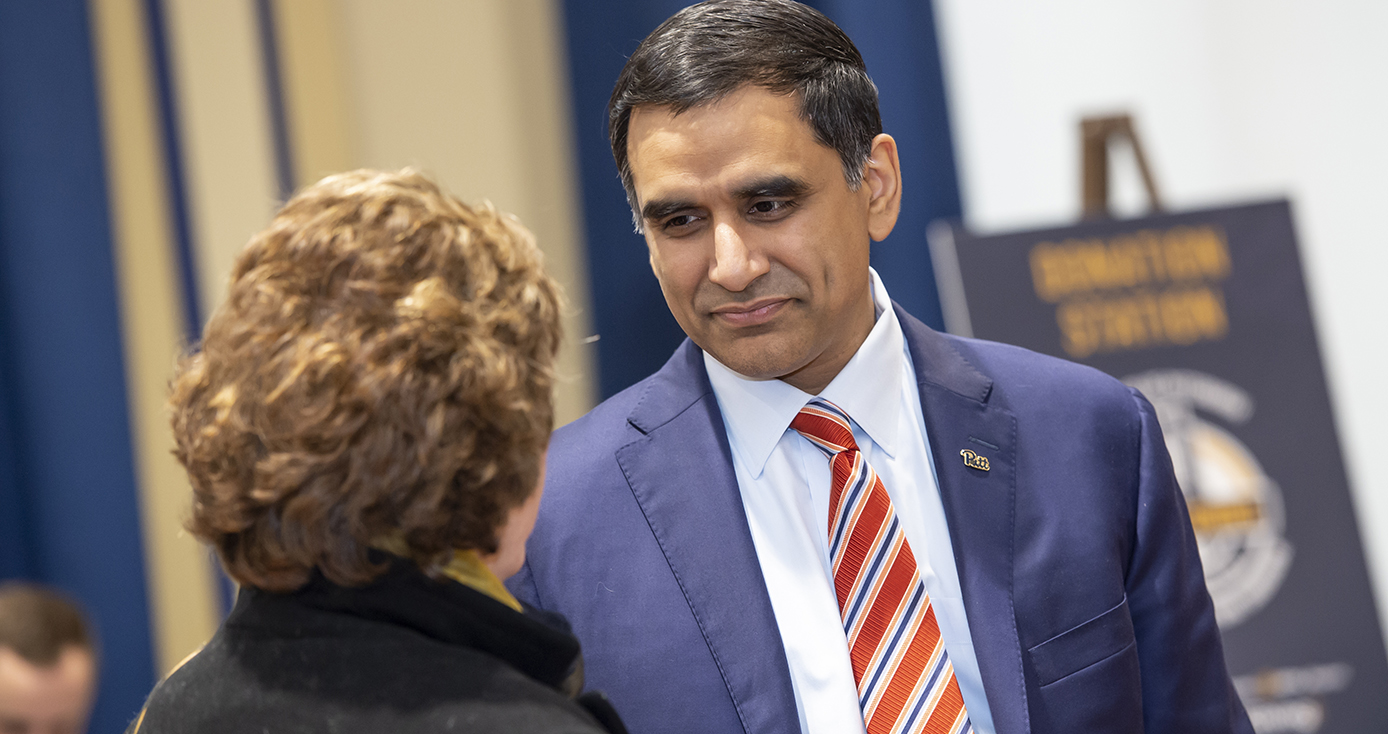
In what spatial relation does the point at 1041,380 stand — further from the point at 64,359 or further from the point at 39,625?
the point at 64,359

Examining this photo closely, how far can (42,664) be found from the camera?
2576mm

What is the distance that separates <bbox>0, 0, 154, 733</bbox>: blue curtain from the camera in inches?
118

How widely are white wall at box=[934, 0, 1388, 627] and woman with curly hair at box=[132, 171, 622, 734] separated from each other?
2759mm

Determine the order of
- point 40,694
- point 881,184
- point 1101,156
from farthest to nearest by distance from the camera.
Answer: point 1101,156 → point 40,694 → point 881,184

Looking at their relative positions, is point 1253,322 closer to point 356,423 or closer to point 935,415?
point 935,415

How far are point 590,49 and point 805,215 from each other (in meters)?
2.11

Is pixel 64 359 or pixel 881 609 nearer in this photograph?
pixel 881 609

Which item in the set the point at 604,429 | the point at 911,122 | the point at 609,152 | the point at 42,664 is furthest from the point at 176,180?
the point at 604,429

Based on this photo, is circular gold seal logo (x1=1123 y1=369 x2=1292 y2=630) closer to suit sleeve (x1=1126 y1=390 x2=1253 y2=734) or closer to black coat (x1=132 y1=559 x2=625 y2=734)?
suit sleeve (x1=1126 y1=390 x2=1253 y2=734)

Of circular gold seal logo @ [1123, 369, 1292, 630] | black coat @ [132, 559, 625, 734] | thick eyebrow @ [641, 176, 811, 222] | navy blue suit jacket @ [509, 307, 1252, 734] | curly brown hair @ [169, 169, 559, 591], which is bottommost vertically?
circular gold seal logo @ [1123, 369, 1292, 630]

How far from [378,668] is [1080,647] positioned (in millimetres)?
844

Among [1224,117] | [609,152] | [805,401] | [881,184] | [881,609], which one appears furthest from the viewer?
[1224,117]

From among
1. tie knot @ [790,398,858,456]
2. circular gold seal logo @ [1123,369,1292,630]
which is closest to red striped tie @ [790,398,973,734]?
tie knot @ [790,398,858,456]

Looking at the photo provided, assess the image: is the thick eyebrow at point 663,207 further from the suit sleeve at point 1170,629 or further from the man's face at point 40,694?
the man's face at point 40,694
